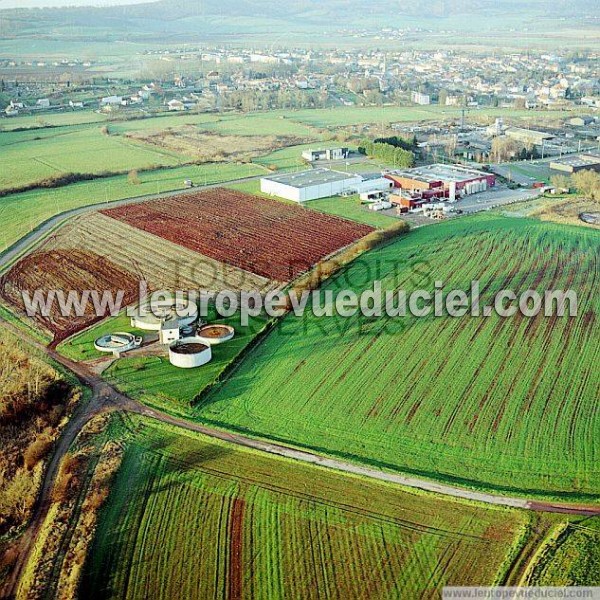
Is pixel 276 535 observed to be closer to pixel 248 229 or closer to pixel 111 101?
pixel 248 229

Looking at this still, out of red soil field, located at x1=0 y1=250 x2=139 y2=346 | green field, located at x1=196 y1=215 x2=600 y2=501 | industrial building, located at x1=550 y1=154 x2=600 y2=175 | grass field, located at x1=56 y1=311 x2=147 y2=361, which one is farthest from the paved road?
industrial building, located at x1=550 y1=154 x2=600 y2=175

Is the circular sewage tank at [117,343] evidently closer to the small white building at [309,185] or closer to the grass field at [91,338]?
the grass field at [91,338]

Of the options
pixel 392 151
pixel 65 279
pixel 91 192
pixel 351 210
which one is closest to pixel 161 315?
pixel 65 279

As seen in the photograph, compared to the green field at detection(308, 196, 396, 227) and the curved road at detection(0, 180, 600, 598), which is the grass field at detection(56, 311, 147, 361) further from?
the green field at detection(308, 196, 396, 227)

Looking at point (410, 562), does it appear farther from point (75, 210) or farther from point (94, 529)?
point (75, 210)

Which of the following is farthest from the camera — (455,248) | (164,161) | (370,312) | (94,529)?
(164,161)

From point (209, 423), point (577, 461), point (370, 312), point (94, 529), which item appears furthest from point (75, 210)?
point (577, 461)
